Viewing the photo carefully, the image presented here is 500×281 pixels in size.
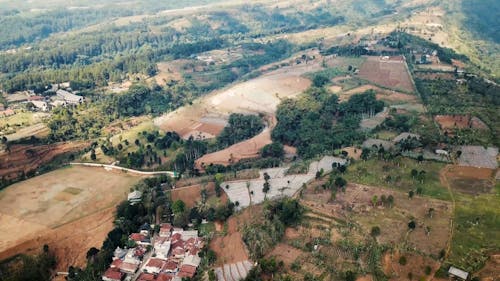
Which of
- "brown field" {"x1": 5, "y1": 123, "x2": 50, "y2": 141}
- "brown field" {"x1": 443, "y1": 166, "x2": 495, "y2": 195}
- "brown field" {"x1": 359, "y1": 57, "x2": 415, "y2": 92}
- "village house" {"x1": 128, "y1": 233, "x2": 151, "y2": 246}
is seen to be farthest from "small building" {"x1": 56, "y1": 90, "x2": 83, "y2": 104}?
"brown field" {"x1": 443, "y1": 166, "x2": 495, "y2": 195}

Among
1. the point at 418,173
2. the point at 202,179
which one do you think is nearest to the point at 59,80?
the point at 202,179

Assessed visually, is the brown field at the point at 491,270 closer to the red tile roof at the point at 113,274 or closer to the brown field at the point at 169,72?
the red tile roof at the point at 113,274

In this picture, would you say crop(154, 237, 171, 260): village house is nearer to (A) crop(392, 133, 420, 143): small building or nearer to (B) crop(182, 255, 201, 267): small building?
(B) crop(182, 255, 201, 267): small building

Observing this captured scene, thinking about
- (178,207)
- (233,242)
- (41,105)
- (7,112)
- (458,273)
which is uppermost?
(458,273)

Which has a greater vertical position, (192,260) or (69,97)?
(69,97)

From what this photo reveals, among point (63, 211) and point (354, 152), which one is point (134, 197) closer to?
point (63, 211)

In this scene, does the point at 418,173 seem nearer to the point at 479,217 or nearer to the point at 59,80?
the point at 479,217

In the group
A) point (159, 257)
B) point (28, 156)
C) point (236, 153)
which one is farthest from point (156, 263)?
point (28, 156)
